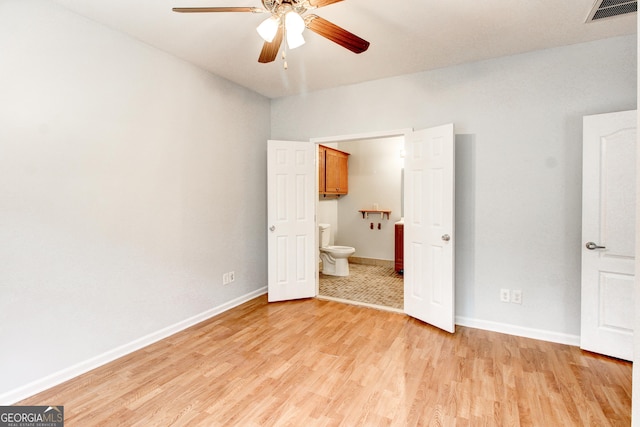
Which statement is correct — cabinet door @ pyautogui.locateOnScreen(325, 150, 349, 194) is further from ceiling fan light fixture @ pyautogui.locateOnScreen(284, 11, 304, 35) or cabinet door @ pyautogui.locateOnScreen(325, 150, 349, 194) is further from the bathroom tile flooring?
ceiling fan light fixture @ pyautogui.locateOnScreen(284, 11, 304, 35)

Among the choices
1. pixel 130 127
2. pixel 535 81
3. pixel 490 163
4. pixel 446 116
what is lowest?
pixel 490 163

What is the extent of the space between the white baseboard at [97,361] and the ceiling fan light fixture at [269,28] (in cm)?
261

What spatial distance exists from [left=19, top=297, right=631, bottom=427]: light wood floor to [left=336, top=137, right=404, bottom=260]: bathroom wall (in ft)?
9.44

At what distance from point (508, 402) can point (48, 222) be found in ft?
10.6

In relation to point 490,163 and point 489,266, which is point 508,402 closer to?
point 489,266

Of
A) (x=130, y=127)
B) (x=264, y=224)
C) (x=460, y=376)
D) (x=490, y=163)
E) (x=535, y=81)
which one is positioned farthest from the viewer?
(x=264, y=224)

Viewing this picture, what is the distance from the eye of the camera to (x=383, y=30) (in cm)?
249

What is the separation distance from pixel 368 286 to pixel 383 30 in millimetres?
3219

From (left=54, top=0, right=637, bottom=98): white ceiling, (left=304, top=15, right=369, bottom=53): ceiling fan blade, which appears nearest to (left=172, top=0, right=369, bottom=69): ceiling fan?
(left=304, top=15, right=369, bottom=53): ceiling fan blade

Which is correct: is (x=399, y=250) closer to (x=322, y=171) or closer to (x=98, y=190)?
(x=322, y=171)

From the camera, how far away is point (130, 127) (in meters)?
2.58

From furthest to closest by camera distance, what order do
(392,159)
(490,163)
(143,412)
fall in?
(392,159) → (490,163) → (143,412)

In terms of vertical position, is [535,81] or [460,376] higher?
[535,81]

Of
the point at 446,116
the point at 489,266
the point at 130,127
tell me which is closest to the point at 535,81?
the point at 446,116
